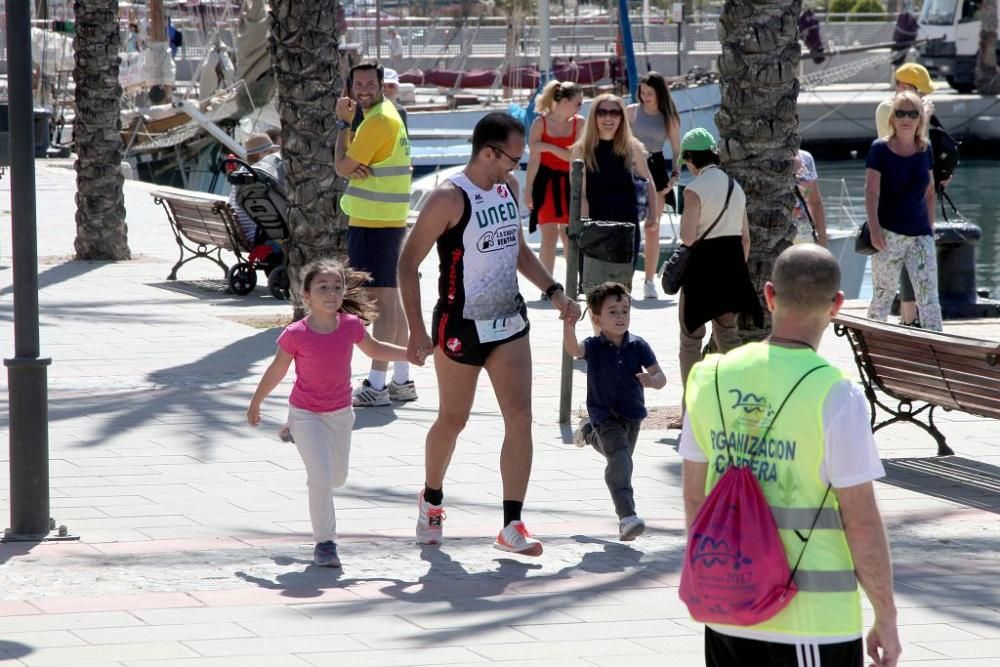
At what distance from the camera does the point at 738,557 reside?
3342 mm

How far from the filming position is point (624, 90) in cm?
3322

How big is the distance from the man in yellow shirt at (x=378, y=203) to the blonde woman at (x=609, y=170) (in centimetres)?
191

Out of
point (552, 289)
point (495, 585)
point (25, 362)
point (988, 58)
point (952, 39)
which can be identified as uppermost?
point (952, 39)

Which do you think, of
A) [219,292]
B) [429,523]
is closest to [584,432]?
[429,523]

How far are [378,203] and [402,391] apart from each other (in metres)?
1.11

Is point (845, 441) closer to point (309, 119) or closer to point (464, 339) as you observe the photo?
point (464, 339)

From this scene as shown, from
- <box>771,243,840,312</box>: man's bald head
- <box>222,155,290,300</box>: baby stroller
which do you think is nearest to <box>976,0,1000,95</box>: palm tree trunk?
<box>222,155,290,300</box>: baby stroller

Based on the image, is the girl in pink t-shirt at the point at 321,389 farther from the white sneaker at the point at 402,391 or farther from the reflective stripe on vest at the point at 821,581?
the white sneaker at the point at 402,391

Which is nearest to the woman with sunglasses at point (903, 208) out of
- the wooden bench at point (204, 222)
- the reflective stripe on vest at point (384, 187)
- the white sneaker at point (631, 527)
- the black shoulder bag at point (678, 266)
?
the black shoulder bag at point (678, 266)

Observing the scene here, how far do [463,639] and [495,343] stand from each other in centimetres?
144

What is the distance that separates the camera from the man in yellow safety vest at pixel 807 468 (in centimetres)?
337

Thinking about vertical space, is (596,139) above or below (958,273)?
above

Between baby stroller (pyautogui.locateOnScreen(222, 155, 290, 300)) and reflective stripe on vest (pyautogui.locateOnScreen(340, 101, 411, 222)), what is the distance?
3.98 metres

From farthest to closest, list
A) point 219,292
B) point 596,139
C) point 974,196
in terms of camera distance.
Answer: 1. point 974,196
2. point 219,292
3. point 596,139
